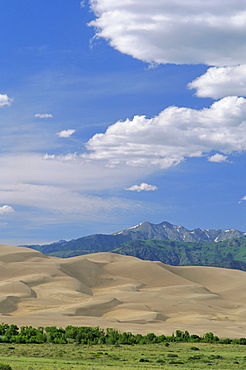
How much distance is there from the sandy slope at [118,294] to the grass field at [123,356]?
15.0 m

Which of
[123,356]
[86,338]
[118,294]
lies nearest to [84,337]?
[86,338]

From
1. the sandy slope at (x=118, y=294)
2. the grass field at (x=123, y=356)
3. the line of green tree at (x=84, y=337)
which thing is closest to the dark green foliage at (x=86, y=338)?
the line of green tree at (x=84, y=337)

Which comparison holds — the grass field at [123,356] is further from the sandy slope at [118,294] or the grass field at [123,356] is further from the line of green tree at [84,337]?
the sandy slope at [118,294]

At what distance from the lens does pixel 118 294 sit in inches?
4360

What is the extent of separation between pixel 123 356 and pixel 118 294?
64098 millimetres

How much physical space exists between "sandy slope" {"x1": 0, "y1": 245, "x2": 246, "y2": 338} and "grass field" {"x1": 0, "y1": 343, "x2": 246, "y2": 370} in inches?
590

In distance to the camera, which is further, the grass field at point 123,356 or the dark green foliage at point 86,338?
the dark green foliage at point 86,338

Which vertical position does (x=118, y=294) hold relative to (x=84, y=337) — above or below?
above

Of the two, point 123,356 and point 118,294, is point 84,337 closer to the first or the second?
point 123,356

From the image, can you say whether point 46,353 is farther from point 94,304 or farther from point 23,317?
point 94,304

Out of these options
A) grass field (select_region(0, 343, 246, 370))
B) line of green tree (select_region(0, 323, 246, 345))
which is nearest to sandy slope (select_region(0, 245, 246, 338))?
line of green tree (select_region(0, 323, 246, 345))

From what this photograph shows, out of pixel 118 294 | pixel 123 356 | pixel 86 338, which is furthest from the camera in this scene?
pixel 118 294

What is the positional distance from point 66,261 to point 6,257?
52.1 feet

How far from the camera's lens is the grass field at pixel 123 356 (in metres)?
38.9
